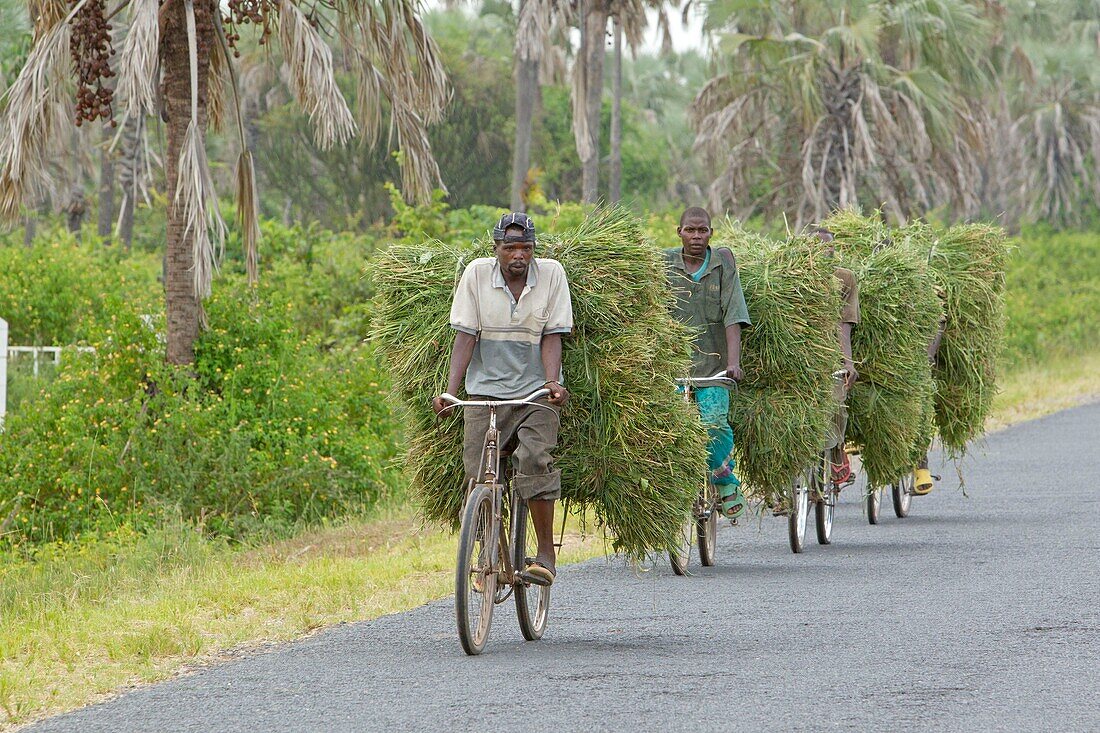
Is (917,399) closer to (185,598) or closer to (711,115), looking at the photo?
(185,598)

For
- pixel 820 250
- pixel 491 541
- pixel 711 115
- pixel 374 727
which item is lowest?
pixel 374 727

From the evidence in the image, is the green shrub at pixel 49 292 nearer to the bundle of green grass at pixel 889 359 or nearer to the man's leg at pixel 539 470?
the bundle of green grass at pixel 889 359

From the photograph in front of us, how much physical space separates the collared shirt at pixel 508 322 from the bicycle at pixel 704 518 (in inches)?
87.7

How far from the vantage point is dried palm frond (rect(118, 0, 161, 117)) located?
1335cm

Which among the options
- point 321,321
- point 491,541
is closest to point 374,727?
point 491,541

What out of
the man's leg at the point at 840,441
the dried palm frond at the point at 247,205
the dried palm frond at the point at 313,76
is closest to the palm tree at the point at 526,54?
the dried palm frond at the point at 247,205

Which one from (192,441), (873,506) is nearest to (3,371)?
(192,441)

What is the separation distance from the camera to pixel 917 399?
12086mm

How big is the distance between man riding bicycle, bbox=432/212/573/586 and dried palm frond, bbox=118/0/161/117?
21.4ft

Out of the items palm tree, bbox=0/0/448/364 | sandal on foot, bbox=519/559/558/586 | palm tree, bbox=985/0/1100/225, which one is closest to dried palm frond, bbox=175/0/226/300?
palm tree, bbox=0/0/448/364

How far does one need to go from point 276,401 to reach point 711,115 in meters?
14.4

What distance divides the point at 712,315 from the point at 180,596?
139 inches

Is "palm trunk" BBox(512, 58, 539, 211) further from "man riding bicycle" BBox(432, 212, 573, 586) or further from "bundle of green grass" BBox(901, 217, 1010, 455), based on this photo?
"man riding bicycle" BBox(432, 212, 573, 586)

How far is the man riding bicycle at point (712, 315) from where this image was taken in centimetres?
1006
